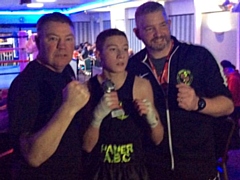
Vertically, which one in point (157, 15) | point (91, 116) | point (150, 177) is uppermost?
point (157, 15)

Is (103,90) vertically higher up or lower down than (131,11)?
lower down

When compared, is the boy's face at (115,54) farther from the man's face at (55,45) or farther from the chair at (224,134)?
the chair at (224,134)

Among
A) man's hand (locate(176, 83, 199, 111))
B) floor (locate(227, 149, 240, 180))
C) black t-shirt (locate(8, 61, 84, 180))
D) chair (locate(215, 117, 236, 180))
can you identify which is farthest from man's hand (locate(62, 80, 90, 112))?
floor (locate(227, 149, 240, 180))

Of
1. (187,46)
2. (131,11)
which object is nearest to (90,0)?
(131,11)

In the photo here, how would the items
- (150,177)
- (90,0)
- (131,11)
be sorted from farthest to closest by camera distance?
(131,11) < (90,0) < (150,177)

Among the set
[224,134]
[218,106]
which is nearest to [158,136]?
[218,106]

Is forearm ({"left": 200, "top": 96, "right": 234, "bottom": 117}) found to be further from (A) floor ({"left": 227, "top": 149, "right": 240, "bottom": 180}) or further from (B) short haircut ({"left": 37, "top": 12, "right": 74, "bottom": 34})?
(A) floor ({"left": 227, "top": 149, "right": 240, "bottom": 180})

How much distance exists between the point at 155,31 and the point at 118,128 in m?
0.47

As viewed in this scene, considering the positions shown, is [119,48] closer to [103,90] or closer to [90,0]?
[103,90]

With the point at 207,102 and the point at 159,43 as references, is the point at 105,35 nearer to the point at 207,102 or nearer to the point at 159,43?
the point at 159,43

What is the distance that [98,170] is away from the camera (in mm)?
1574

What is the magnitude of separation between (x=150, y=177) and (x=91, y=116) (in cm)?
42

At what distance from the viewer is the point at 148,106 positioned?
4.88ft

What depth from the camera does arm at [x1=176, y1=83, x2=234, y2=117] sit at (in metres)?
1.50
